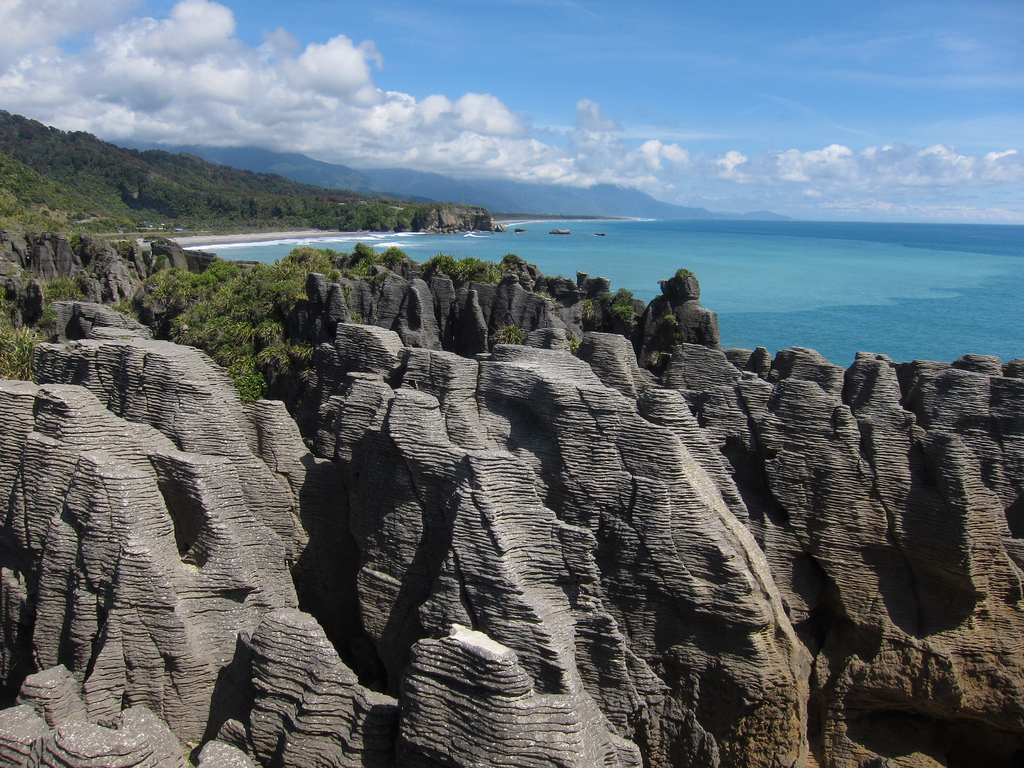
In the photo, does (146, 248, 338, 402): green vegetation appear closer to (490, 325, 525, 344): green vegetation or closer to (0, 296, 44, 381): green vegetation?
(0, 296, 44, 381): green vegetation

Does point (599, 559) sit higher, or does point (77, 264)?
point (77, 264)

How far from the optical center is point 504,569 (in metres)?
7.89

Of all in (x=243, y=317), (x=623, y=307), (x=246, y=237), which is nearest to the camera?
(x=243, y=317)

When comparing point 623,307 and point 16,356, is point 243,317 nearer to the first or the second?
point 16,356

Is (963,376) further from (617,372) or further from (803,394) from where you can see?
(617,372)

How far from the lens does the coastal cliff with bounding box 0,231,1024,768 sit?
7484 mm

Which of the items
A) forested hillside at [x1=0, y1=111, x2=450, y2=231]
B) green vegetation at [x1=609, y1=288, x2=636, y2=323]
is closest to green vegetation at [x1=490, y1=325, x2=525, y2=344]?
green vegetation at [x1=609, y1=288, x2=636, y2=323]

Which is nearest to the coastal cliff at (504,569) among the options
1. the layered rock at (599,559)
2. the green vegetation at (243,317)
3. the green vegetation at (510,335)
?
the layered rock at (599,559)

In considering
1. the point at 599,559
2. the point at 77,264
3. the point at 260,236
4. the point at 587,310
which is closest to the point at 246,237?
the point at 260,236

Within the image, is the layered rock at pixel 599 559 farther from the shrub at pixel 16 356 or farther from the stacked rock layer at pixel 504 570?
the shrub at pixel 16 356

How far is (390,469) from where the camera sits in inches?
382

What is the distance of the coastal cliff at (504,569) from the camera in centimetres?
748

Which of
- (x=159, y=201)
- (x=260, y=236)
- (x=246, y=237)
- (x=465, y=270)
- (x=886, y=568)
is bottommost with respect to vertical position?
(x=886, y=568)

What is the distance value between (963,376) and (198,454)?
14.2m
